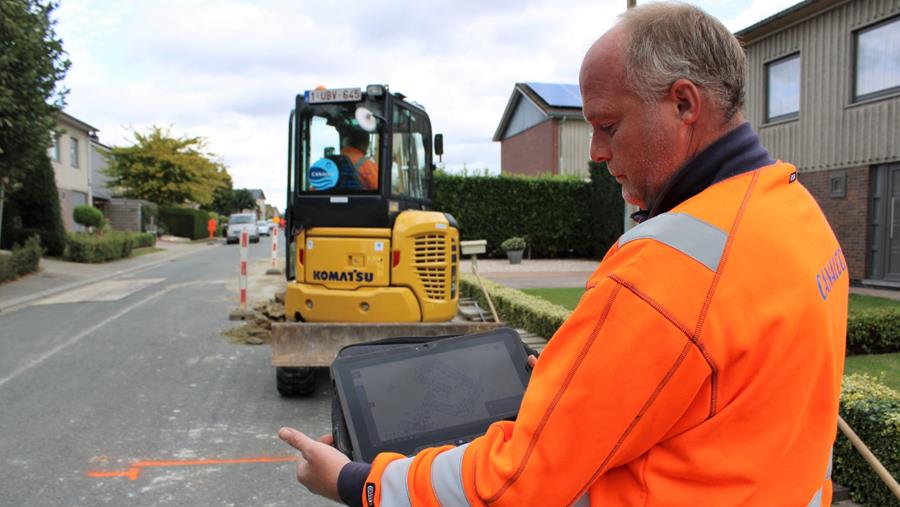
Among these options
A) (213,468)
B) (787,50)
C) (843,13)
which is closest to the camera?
(213,468)

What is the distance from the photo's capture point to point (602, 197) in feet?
73.8

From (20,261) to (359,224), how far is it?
14.8 metres

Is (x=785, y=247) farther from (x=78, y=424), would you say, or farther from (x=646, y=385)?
(x=78, y=424)

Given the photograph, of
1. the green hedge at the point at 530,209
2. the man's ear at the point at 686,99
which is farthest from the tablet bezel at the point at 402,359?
the green hedge at the point at 530,209

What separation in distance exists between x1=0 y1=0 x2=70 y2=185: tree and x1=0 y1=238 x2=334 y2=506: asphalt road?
486cm

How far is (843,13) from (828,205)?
12.6 feet

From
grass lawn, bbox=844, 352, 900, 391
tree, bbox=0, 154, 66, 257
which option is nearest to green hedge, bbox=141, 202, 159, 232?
tree, bbox=0, 154, 66, 257

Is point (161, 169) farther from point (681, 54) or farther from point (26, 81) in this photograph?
point (681, 54)

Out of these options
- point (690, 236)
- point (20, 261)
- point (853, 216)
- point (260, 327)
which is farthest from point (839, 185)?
point (20, 261)

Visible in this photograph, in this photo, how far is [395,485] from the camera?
4.02ft

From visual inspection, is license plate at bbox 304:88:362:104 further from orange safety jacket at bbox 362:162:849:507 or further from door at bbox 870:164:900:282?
door at bbox 870:164:900:282

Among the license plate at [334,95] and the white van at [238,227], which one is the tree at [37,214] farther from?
the license plate at [334,95]

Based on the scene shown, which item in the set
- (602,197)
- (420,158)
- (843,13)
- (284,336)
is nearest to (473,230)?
(602,197)

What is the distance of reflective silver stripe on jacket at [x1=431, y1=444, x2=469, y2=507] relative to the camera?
1.13 meters
